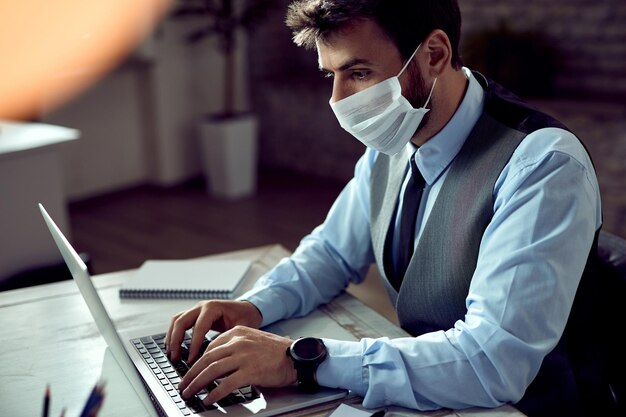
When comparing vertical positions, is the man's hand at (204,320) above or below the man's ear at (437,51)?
below

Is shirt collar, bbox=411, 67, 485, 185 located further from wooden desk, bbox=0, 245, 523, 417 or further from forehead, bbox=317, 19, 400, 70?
wooden desk, bbox=0, 245, 523, 417

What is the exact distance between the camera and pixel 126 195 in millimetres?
4723

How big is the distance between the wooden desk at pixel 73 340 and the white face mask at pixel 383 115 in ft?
1.03

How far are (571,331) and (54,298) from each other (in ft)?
3.19

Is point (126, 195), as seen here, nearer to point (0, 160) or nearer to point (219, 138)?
point (219, 138)

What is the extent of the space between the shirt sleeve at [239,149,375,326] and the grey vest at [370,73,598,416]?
0.19 m

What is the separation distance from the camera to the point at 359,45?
1.22 m

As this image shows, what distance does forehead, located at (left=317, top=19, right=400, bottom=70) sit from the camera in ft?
3.98

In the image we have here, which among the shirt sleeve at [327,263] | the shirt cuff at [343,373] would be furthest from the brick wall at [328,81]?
the shirt cuff at [343,373]

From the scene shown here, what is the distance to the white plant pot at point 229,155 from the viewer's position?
4.55 metres

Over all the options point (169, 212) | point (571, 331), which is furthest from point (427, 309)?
point (169, 212)

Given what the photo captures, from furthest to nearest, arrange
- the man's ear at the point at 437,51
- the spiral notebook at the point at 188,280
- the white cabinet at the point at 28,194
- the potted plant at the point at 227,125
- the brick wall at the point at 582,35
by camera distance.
Result: the potted plant at the point at 227,125 < the brick wall at the point at 582,35 < the white cabinet at the point at 28,194 < the spiral notebook at the point at 188,280 < the man's ear at the point at 437,51

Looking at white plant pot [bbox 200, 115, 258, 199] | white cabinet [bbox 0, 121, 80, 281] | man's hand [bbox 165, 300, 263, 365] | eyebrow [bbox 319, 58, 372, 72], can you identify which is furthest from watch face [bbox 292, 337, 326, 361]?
white plant pot [bbox 200, 115, 258, 199]

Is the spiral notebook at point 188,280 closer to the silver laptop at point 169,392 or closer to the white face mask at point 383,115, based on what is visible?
the silver laptop at point 169,392
